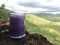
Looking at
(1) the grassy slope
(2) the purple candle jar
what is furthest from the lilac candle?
(1) the grassy slope

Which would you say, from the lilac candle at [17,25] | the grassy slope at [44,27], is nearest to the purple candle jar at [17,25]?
the lilac candle at [17,25]

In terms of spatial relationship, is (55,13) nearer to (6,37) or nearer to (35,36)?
(35,36)

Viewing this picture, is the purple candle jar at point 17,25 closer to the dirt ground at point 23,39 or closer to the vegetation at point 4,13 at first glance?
the dirt ground at point 23,39

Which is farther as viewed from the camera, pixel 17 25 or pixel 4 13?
pixel 4 13

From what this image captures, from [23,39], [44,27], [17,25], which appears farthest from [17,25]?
[44,27]

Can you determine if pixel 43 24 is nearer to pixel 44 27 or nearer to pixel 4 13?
pixel 44 27
